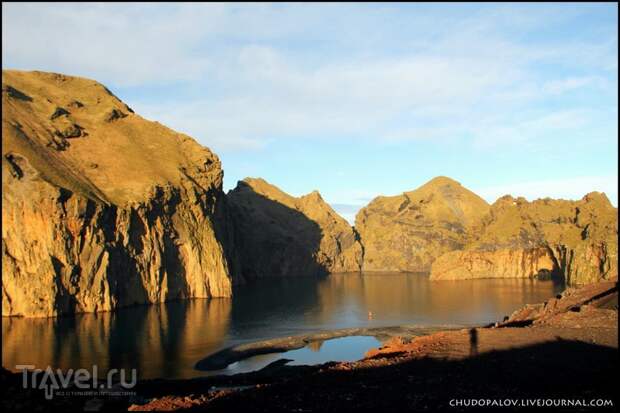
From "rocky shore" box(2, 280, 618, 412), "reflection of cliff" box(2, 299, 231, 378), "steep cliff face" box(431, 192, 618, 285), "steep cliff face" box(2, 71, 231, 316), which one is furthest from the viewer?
"steep cliff face" box(431, 192, 618, 285)

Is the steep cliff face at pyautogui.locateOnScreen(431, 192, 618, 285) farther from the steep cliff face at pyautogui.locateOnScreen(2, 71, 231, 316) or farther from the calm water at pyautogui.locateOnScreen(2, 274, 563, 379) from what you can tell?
the steep cliff face at pyautogui.locateOnScreen(2, 71, 231, 316)

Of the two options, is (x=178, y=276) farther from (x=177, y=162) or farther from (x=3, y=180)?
(x=3, y=180)

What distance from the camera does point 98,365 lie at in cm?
6169

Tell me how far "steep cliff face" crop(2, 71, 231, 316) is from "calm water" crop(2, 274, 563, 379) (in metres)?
6.60

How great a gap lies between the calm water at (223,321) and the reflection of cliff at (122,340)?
119 millimetres

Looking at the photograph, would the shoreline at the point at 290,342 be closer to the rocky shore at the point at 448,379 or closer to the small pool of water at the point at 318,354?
the small pool of water at the point at 318,354

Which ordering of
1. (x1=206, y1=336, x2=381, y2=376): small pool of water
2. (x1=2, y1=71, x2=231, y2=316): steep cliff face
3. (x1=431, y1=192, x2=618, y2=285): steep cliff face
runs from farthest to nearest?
(x1=431, y1=192, x2=618, y2=285): steep cliff face → (x1=2, y1=71, x2=231, y2=316): steep cliff face → (x1=206, y1=336, x2=381, y2=376): small pool of water

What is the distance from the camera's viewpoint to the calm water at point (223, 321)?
66312mm

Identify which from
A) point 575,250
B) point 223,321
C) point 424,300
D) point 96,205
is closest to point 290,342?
point 223,321

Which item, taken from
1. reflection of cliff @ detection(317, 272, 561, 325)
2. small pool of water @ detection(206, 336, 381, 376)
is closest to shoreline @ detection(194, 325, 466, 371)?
small pool of water @ detection(206, 336, 381, 376)

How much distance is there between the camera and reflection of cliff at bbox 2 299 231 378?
6303 centimetres

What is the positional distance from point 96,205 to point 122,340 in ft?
124

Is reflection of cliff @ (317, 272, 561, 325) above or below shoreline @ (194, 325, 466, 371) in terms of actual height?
below

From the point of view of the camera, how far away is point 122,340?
76625 mm
